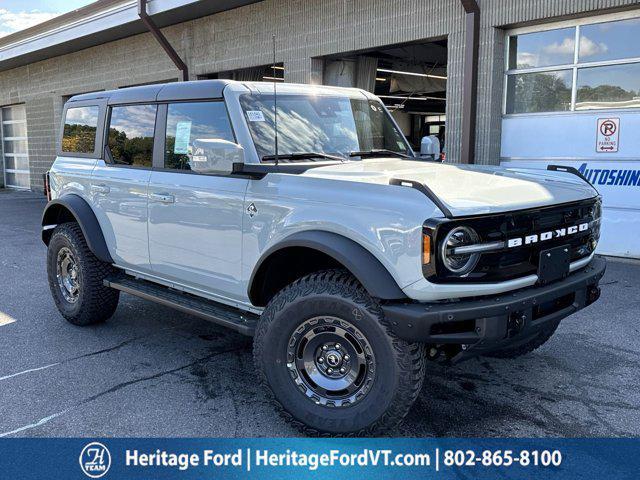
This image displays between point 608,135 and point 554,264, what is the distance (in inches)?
223

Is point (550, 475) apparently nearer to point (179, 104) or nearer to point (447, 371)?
point (447, 371)

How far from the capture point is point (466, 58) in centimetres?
877

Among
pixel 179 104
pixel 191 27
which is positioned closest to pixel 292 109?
pixel 179 104

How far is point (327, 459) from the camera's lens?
10.0 feet

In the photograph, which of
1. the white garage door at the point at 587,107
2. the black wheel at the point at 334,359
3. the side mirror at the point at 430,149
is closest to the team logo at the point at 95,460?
the black wheel at the point at 334,359

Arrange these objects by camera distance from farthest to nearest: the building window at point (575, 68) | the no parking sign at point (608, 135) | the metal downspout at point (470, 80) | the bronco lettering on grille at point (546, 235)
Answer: the metal downspout at point (470, 80) < the no parking sign at point (608, 135) < the building window at point (575, 68) < the bronco lettering on grille at point (546, 235)

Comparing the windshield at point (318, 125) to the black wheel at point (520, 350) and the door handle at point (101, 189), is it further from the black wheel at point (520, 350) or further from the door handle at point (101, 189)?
the black wheel at point (520, 350)

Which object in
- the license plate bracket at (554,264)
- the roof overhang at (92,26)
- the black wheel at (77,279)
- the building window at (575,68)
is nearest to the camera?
the license plate bracket at (554,264)

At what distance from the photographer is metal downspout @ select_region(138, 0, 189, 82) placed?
1307cm

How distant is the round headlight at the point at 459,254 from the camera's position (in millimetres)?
2832

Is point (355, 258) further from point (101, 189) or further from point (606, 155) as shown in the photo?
point (606, 155)

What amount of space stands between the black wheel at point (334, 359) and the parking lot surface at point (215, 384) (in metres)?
0.30

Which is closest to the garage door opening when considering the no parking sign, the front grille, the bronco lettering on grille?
the no parking sign

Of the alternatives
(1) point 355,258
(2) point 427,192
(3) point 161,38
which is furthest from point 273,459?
(3) point 161,38
